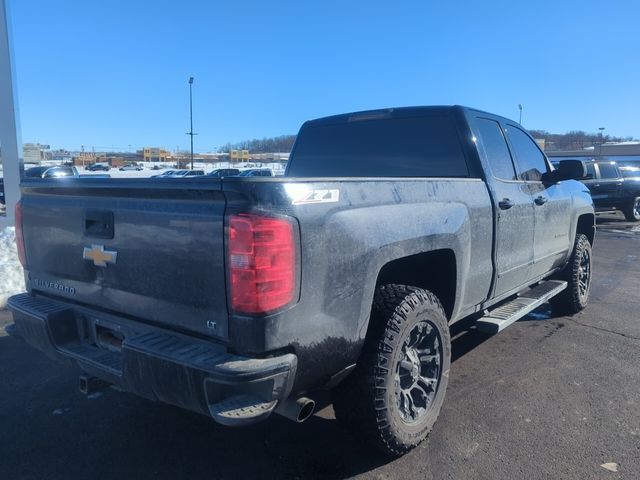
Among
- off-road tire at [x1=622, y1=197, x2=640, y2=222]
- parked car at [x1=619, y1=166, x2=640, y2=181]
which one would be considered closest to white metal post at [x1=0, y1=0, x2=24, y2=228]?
off-road tire at [x1=622, y1=197, x2=640, y2=222]

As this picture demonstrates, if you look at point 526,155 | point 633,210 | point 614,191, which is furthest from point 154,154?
point 526,155

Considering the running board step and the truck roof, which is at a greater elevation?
the truck roof

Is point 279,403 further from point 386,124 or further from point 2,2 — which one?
point 2,2

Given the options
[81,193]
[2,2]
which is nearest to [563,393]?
[81,193]

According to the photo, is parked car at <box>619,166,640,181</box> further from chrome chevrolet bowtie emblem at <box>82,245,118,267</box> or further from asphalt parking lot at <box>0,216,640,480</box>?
chrome chevrolet bowtie emblem at <box>82,245,118,267</box>

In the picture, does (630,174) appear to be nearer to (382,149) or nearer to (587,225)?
(587,225)

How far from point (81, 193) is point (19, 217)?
2.51ft

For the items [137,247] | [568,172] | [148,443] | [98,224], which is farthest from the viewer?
[568,172]

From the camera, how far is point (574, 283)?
18.9 feet

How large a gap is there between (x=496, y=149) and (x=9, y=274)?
5.80 meters

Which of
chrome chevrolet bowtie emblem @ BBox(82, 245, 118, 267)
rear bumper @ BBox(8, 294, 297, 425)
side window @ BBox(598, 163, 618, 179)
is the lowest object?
rear bumper @ BBox(8, 294, 297, 425)

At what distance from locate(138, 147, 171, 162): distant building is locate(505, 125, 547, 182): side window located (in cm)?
6549

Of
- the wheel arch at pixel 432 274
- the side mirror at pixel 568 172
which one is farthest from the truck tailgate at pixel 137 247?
the side mirror at pixel 568 172

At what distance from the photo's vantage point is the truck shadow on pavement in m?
2.88
